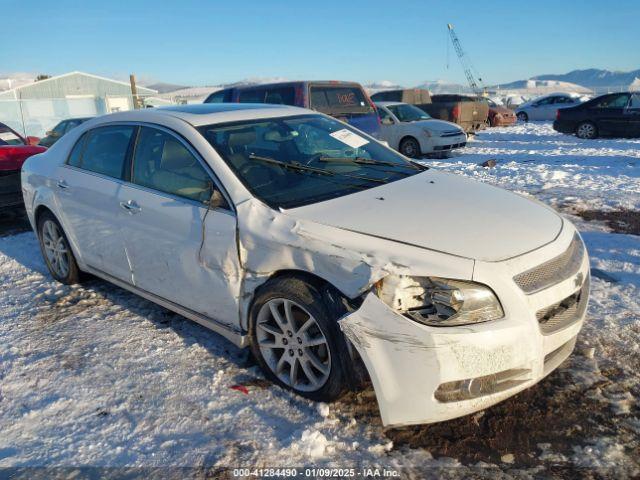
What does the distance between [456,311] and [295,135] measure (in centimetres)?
198

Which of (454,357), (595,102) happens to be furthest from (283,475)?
(595,102)

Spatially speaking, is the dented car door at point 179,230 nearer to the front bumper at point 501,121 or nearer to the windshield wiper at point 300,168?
the windshield wiper at point 300,168

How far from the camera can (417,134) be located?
41.6ft

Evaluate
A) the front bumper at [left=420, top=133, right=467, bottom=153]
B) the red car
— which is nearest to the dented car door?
the red car

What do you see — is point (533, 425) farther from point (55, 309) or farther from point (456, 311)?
point (55, 309)

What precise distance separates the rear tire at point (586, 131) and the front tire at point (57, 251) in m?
15.4

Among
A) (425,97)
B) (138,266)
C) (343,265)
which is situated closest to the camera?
(343,265)

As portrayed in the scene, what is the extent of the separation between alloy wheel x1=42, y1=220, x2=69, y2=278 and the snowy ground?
427 mm

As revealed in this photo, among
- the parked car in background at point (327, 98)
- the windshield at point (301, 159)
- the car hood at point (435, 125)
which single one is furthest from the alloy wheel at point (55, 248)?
the car hood at point (435, 125)

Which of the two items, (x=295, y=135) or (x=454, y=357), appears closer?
(x=454, y=357)

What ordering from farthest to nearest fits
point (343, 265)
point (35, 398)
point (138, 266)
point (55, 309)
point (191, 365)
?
point (55, 309) < point (138, 266) < point (191, 365) < point (35, 398) < point (343, 265)

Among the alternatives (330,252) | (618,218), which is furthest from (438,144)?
(330,252)

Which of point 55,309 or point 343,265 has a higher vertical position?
point 343,265

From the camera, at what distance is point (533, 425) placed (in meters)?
2.66
